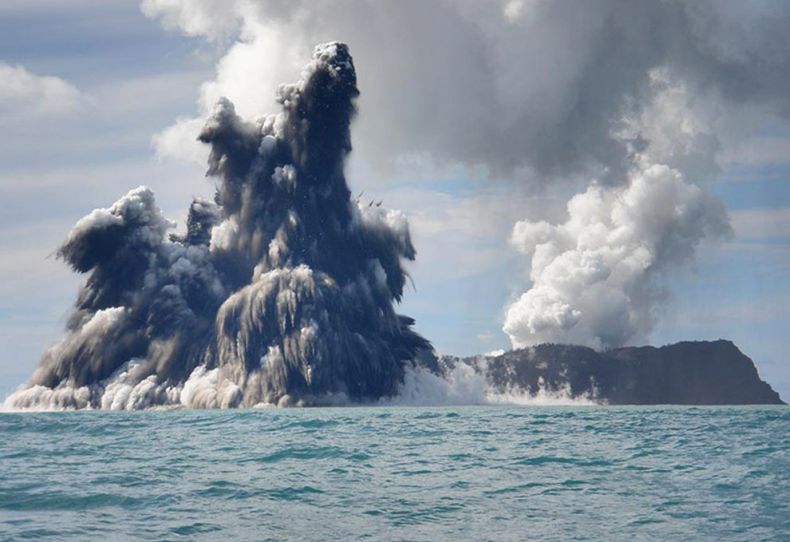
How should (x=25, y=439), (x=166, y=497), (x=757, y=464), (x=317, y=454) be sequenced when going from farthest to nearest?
(x=25, y=439)
(x=317, y=454)
(x=757, y=464)
(x=166, y=497)

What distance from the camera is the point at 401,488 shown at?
4272 centimetres

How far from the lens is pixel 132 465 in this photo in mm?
51719

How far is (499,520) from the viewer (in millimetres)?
34969

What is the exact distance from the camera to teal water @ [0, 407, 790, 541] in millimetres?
33344

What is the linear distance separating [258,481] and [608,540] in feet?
62.5

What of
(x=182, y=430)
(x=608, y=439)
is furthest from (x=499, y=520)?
(x=182, y=430)

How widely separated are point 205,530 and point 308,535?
3.51 metres

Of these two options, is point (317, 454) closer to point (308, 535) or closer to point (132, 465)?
point (132, 465)

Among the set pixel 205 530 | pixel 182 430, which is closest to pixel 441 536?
pixel 205 530

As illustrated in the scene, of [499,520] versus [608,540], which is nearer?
[608,540]

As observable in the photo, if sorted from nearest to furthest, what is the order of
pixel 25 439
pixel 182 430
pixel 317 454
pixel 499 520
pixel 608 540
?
pixel 608 540, pixel 499 520, pixel 317 454, pixel 25 439, pixel 182 430

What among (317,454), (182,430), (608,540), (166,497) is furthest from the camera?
(182,430)

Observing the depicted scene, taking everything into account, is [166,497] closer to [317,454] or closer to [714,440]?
[317,454]

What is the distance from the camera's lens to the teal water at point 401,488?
33.3 metres
